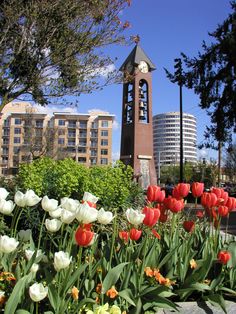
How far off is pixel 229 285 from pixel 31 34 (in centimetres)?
757

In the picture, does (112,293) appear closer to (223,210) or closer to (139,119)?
(223,210)

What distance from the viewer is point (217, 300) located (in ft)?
10.1

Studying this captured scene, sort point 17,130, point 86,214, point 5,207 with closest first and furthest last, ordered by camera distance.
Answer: point 86,214, point 5,207, point 17,130

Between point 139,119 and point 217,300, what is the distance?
46124mm

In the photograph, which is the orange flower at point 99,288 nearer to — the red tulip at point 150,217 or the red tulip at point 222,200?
the red tulip at point 150,217

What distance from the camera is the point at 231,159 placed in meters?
65.9

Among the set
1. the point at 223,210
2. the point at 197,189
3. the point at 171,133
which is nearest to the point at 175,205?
the point at 197,189

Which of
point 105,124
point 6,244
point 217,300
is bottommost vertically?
point 217,300

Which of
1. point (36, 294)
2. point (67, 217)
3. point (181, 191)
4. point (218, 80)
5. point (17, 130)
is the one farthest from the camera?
point (17, 130)

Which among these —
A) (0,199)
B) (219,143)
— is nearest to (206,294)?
(0,199)

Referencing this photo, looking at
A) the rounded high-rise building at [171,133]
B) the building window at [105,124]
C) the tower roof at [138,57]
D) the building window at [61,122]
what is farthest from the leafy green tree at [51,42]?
the building window at [105,124]

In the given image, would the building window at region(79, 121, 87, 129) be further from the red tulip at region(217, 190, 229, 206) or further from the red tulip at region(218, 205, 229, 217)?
the red tulip at region(218, 205, 229, 217)

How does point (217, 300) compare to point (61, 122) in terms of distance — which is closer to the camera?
point (217, 300)

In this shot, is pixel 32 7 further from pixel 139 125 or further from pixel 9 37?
pixel 139 125
